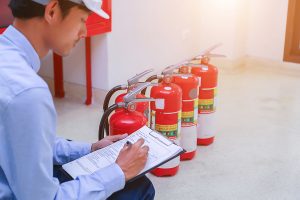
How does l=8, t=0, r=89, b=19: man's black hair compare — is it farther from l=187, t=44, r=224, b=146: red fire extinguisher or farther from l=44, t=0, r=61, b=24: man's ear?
l=187, t=44, r=224, b=146: red fire extinguisher

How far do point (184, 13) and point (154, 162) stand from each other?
265 cm

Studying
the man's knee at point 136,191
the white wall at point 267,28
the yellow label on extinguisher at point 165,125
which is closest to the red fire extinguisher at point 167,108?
the yellow label on extinguisher at point 165,125

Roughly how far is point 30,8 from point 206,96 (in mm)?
1476

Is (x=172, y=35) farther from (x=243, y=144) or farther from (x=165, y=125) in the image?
(x=165, y=125)

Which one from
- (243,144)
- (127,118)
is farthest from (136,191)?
(243,144)

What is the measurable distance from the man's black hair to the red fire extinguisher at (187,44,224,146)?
1.31m

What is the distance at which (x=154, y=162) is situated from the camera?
1.42 meters

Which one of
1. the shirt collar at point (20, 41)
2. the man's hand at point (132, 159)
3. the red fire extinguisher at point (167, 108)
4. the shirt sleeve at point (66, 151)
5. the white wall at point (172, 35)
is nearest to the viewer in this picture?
the shirt collar at point (20, 41)

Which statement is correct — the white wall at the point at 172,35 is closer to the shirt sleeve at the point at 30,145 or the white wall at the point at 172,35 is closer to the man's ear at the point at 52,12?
the man's ear at the point at 52,12

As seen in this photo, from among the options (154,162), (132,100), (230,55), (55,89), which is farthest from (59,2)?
(230,55)

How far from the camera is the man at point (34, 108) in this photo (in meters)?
1.02

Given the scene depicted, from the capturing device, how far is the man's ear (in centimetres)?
110

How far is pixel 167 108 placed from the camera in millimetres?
2125

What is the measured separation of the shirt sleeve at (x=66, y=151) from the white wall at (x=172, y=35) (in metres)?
1.68
